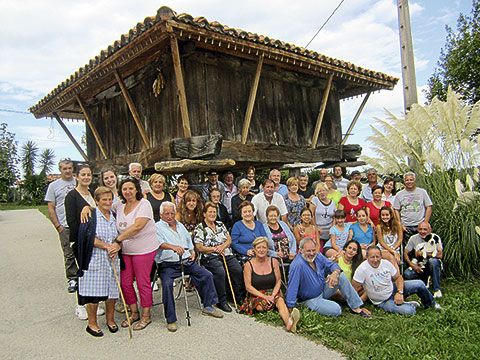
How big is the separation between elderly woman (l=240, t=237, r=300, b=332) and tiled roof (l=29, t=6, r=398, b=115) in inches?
127

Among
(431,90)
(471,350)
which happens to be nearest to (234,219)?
(471,350)

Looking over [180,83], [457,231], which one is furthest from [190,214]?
[457,231]

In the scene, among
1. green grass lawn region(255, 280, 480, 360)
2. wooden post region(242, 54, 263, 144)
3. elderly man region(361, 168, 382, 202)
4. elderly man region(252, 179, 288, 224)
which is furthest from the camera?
wooden post region(242, 54, 263, 144)

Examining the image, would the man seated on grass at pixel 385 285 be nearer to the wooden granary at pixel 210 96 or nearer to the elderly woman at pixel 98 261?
the wooden granary at pixel 210 96

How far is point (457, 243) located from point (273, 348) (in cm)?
391

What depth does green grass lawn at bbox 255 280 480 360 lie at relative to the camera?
3781 mm

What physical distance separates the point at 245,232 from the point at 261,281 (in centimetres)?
74

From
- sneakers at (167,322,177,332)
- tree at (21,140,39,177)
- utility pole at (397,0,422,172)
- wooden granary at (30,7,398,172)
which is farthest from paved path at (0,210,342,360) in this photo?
tree at (21,140,39,177)

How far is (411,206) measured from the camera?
645cm

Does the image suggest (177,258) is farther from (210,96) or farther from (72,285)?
(210,96)

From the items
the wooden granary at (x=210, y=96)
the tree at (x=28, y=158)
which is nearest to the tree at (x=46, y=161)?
the tree at (x=28, y=158)

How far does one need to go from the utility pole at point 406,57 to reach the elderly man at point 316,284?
13.6 ft

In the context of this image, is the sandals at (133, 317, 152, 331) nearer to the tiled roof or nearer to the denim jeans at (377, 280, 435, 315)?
the denim jeans at (377, 280, 435, 315)

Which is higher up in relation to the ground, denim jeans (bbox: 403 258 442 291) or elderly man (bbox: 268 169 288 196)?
elderly man (bbox: 268 169 288 196)
